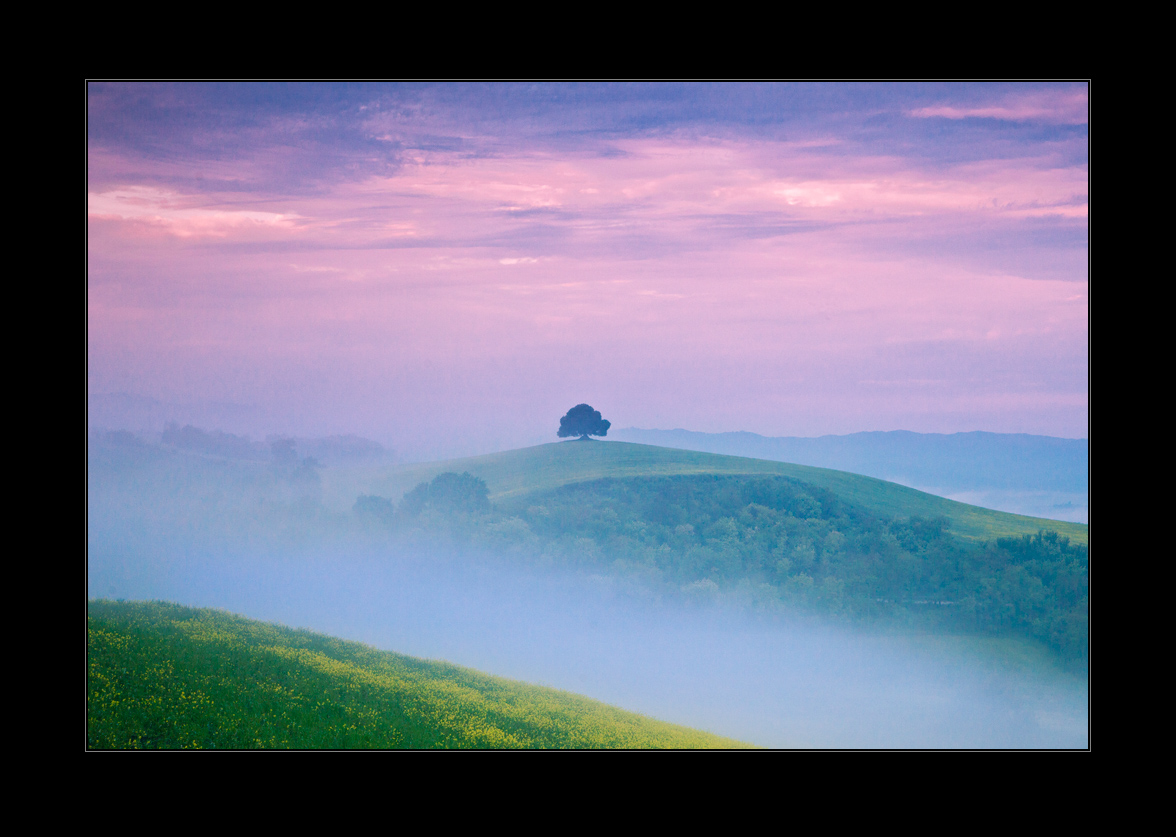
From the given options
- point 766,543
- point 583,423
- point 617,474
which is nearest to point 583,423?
point 583,423

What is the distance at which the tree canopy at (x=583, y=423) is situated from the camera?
41.4 feet

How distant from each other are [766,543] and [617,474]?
3.09 metres

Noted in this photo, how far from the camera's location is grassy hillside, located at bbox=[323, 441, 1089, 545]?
43.0ft

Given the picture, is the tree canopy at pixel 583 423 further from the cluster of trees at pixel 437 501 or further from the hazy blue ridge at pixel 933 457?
the cluster of trees at pixel 437 501

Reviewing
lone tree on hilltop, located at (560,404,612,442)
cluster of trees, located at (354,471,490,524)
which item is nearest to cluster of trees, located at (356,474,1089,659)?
cluster of trees, located at (354,471,490,524)

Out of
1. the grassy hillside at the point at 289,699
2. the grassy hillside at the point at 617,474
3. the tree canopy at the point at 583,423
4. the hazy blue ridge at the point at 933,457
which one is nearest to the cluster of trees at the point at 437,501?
the grassy hillside at the point at 617,474

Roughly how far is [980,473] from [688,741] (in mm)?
7452

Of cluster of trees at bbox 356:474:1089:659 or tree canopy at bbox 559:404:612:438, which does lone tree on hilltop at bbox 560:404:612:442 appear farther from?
cluster of trees at bbox 356:474:1089:659

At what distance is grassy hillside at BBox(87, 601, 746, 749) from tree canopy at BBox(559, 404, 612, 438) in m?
4.55

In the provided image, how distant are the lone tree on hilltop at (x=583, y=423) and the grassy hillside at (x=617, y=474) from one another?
27cm
